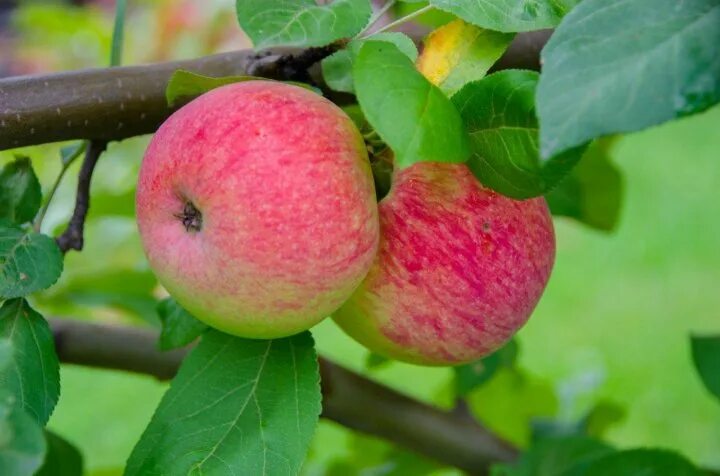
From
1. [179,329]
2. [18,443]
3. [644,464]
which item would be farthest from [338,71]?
[644,464]

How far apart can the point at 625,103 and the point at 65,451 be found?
2.33 ft

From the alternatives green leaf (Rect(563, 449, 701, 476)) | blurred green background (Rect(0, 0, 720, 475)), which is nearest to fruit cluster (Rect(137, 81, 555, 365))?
green leaf (Rect(563, 449, 701, 476))

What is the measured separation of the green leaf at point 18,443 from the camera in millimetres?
537

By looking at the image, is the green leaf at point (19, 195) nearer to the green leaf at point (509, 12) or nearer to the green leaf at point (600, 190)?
the green leaf at point (509, 12)

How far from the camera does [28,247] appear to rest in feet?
2.51

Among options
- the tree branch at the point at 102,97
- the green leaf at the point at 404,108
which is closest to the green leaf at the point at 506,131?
the green leaf at the point at 404,108

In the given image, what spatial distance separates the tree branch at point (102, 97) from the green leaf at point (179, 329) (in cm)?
16

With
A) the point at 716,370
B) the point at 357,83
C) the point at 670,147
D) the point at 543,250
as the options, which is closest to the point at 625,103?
the point at 357,83

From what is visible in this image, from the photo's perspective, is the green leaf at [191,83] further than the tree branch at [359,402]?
No

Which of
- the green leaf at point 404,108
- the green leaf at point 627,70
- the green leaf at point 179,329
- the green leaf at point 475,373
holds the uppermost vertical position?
the green leaf at point 627,70

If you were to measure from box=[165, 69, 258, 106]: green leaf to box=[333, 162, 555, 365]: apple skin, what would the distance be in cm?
15

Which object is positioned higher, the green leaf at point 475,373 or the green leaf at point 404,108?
the green leaf at point 404,108

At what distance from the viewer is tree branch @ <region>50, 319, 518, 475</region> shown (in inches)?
41.7

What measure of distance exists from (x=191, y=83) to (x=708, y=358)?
643mm
